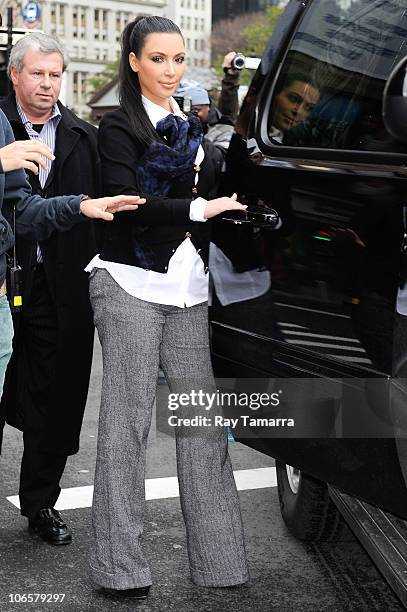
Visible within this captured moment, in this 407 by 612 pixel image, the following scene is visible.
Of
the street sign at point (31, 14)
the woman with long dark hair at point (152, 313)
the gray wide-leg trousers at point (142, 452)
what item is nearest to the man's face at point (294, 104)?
the woman with long dark hair at point (152, 313)

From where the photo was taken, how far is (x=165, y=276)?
344 centimetres

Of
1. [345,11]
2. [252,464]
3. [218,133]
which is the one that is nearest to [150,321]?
[345,11]

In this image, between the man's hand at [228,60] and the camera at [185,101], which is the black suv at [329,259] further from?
the camera at [185,101]

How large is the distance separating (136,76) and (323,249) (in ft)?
3.07

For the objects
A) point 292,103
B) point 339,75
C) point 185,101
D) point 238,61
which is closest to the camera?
point 339,75

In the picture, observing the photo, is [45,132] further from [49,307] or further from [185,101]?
[185,101]

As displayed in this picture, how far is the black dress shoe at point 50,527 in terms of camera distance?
163 inches

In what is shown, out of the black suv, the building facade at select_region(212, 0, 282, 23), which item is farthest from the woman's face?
the building facade at select_region(212, 0, 282, 23)

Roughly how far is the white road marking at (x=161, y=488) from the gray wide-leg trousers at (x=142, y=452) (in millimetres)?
1085

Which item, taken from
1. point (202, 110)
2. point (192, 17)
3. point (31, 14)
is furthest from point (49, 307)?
point (192, 17)

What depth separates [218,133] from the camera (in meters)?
7.34

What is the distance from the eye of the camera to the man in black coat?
4.05m

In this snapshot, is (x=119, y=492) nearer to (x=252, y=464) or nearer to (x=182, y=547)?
(x=182, y=547)

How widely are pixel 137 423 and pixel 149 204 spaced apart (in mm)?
695
